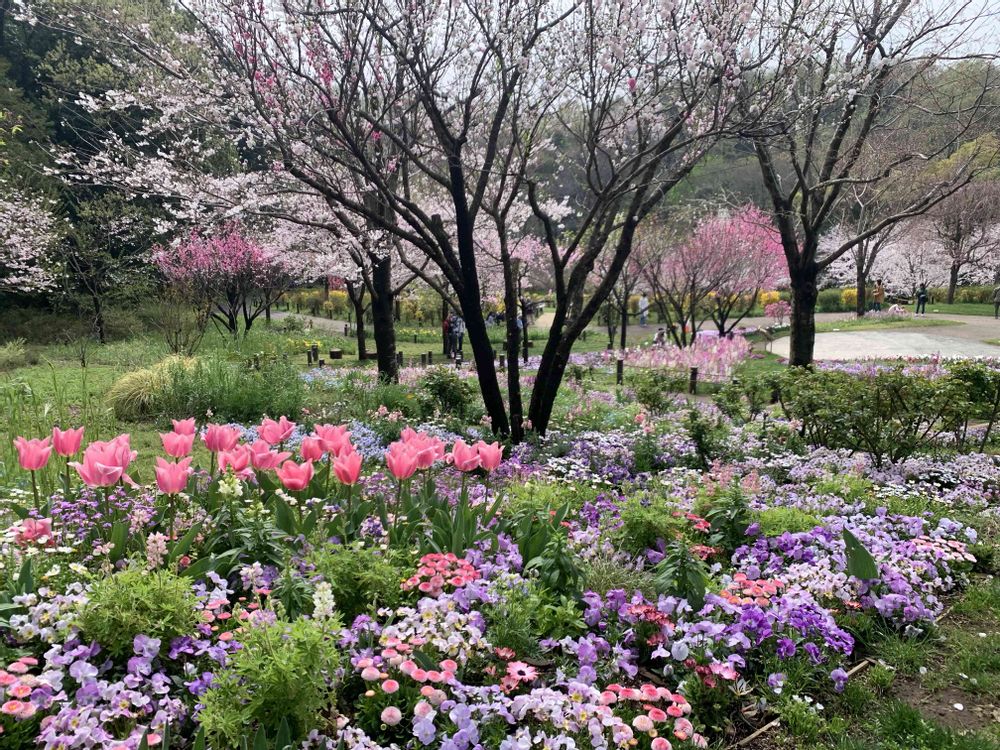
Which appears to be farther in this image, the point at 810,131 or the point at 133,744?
the point at 810,131

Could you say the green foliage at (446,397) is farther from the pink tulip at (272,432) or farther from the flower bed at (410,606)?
the pink tulip at (272,432)

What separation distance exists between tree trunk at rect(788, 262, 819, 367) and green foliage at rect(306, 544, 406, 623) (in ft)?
28.3

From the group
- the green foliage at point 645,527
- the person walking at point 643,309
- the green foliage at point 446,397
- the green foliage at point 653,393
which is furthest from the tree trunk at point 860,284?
the green foliage at point 645,527

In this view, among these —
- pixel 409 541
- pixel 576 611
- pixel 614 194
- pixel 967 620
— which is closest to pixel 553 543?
pixel 576 611

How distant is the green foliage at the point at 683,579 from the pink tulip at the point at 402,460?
1168 mm

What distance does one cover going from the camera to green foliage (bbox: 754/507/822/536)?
3592 mm

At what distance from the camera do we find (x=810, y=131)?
8961 mm

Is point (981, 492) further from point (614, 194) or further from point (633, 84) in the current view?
point (633, 84)

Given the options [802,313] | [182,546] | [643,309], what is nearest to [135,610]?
[182,546]

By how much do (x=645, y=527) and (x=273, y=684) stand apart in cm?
203

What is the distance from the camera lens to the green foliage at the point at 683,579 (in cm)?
275

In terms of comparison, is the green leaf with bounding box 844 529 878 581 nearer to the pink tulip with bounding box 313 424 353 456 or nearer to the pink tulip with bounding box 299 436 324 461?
the pink tulip with bounding box 313 424 353 456

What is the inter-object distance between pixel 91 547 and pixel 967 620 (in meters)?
4.23

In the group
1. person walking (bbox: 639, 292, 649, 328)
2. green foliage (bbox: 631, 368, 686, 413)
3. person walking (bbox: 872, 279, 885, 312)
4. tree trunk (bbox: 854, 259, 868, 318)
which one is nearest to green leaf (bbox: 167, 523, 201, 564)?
green foliage (bbox: 631, 368, 686, 413)
